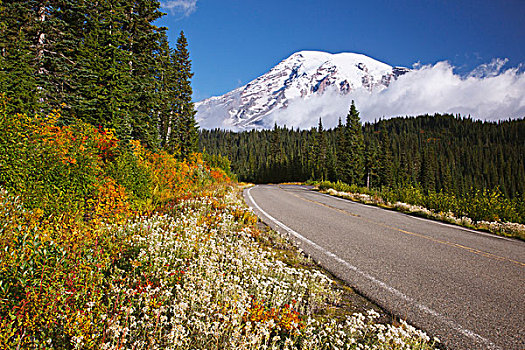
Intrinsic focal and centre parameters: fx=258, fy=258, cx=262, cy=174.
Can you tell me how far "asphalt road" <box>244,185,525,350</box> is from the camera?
2902mm

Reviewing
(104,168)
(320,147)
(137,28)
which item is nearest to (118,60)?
(137,28)

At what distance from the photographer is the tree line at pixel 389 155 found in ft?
174

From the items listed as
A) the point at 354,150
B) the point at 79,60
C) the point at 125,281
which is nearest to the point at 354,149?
the point at 354,150

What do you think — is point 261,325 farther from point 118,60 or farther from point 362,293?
point 118,60

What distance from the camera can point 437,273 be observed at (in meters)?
4.33

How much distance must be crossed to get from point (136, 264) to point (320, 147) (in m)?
73.3

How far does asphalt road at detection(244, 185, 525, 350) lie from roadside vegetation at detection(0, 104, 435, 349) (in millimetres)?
557

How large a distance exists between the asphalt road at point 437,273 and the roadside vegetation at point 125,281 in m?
0.56

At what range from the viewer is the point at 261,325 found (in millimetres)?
2541

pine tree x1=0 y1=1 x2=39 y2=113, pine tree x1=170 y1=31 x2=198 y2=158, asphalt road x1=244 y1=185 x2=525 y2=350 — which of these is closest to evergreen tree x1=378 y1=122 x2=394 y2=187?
pine tree x1=170 y1=31 x2=198 y2=158

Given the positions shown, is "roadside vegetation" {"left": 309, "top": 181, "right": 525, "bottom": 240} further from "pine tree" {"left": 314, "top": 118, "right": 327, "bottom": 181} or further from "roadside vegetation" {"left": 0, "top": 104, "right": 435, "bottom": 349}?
"pine tree" {"left": 314, "top": 118, "right": 327, "bottom": 181}

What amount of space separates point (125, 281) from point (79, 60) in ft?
53.4

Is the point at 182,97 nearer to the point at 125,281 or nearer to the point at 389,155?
the point at 125,281

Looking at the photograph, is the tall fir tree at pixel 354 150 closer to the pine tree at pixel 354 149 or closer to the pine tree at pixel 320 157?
the pine tree at pixel 354 149
